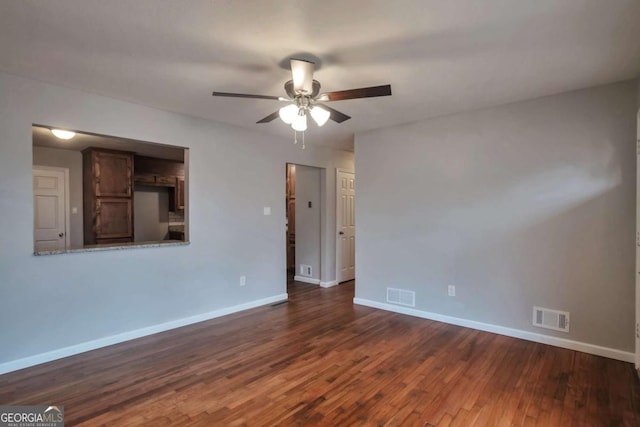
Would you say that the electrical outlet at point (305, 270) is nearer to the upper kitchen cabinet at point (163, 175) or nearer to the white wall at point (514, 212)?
the white wall at point (514, 212)

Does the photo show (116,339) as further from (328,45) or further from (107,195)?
(328,45)

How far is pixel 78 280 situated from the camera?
2979mm

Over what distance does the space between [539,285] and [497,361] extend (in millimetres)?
932

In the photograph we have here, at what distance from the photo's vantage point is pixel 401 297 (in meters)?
4.17

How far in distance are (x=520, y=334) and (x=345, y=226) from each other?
10.1ft

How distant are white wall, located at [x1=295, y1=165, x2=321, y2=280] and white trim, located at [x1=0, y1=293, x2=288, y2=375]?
145cm

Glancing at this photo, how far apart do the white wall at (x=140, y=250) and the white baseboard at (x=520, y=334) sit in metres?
1.74

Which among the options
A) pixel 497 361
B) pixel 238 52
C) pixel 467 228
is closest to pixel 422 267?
Result: pixel 467 228

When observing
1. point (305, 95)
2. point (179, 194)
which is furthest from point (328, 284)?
point (305, 95)

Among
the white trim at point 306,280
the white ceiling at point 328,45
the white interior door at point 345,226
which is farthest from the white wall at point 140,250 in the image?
the white trim at point 306,280

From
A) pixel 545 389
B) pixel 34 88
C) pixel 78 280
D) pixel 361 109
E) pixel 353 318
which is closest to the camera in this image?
pixel 545 389

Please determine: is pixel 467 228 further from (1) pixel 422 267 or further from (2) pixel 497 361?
(2) pixel 497 361

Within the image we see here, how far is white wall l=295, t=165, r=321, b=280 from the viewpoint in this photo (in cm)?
562

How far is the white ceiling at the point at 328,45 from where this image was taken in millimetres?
1798
